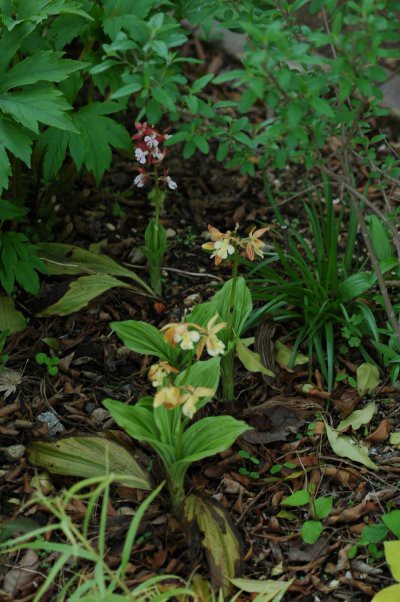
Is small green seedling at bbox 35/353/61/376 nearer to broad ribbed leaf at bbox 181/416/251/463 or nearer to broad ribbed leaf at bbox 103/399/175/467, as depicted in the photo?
broad ribbed leaf at bbox 103/399/175/467

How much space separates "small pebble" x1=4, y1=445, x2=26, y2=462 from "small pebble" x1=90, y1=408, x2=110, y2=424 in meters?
0.28

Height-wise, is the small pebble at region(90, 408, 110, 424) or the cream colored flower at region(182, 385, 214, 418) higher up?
the cream colored flower at region(182, 385, 214, 418)

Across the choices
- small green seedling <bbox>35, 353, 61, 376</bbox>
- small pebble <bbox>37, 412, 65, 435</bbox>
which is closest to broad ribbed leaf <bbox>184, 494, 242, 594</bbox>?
small pebble <bbox>37, 412, 65, 435</bbox>

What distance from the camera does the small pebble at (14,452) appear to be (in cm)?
267

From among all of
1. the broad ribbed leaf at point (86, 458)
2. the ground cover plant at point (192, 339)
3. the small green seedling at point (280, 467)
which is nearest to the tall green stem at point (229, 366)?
the ground cover plant at point (192, 339)

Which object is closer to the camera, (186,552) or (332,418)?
(186,552)

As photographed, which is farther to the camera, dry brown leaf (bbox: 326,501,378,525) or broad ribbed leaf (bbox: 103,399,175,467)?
dry brown leaf (bbox: 326,501,378,525)

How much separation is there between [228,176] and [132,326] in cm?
143

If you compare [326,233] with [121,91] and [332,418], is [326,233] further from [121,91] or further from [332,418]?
[121,91]

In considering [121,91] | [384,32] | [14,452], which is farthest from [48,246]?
[384,32]

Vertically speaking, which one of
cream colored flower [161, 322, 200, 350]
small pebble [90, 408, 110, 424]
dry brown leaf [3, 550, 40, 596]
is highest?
cream colored flower [161, 322, 200, 350]

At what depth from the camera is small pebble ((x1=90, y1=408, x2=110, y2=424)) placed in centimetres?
285

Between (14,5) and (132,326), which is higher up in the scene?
(14,5)

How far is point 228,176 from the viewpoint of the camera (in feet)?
13.0
